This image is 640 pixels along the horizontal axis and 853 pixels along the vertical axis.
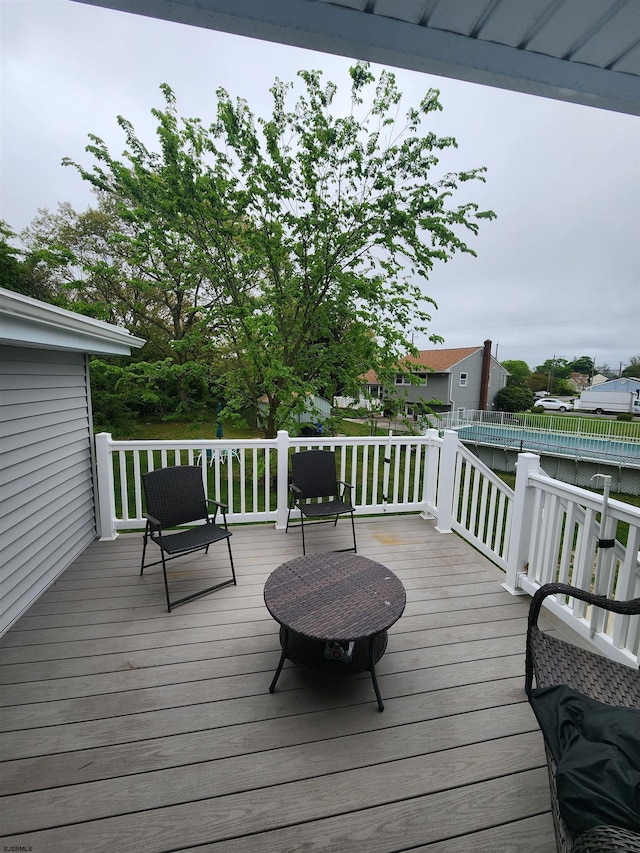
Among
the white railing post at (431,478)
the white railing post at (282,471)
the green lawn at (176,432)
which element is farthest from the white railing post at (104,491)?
the green lawn at (176,432)

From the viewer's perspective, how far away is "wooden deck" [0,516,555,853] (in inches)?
52.7

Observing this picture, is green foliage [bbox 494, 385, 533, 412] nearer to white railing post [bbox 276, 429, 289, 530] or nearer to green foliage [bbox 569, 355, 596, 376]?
white railing post [bbox 276, 429, 289, 530]

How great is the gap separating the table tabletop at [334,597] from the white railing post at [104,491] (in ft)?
7.38

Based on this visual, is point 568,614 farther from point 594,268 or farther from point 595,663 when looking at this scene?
point 594,268

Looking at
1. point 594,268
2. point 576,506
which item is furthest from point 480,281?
point 576,506

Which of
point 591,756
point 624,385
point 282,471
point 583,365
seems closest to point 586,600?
point 591,756

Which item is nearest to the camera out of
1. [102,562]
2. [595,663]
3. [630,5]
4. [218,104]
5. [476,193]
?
[630,5]

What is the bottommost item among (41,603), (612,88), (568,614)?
(41,603)

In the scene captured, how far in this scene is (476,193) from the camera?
20.1 ft

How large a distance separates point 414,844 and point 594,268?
1014 inches

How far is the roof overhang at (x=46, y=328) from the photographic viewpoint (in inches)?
74.3

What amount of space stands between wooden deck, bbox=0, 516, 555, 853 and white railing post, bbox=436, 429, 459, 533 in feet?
4.17

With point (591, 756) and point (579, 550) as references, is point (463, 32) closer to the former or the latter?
point (591, 756)

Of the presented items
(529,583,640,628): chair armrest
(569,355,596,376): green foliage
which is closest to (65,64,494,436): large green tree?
(529,583,640,628): chair armrest
